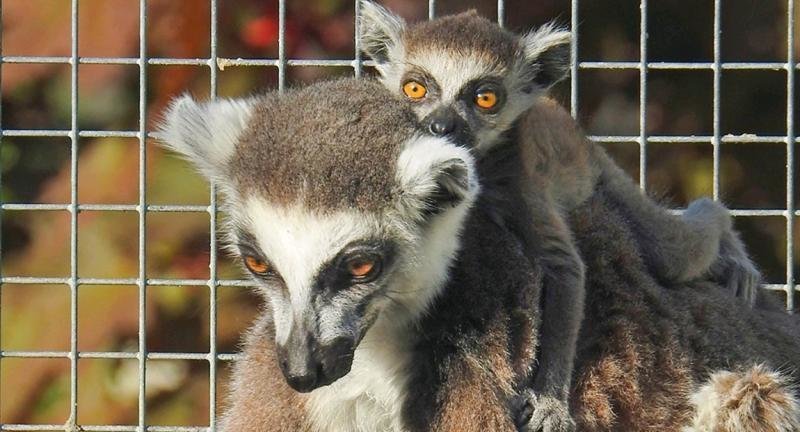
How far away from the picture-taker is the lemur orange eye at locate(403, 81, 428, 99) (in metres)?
3.93

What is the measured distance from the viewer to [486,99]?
3.97 metres

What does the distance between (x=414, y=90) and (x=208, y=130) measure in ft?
2.79

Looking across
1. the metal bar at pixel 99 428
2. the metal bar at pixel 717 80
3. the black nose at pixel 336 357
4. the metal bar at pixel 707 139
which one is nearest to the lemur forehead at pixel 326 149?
the black nose at pixel 336 357

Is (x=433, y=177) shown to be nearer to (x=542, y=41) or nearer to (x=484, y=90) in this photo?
(x=484, y=90)

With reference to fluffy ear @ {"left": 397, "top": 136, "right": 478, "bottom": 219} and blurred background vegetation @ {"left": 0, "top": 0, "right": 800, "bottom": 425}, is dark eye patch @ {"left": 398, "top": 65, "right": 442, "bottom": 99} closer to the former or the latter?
fluffy ear @ {"left": 397, "top": 136, "right": 478, "bottom": 219}

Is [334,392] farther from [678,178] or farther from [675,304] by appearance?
[678,178]

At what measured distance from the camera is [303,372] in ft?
9.40

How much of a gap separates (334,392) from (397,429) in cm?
17

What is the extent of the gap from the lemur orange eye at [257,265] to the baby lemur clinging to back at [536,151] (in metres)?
0.64

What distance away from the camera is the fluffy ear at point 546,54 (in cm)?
424

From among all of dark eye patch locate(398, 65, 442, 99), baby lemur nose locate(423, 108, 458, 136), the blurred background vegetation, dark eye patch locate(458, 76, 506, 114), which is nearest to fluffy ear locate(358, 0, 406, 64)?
dark eye patch locate(398, 65, 442, 99)

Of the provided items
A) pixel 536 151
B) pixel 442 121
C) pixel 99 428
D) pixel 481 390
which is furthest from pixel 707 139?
pixel 99 428

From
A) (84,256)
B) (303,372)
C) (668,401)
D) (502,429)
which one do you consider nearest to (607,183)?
(668,401)

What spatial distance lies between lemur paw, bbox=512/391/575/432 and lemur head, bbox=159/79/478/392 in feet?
1.08
